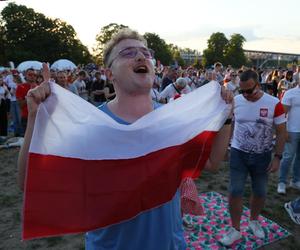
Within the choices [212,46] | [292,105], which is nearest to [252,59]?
[212,46]

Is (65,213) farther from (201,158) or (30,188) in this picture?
(201,158)

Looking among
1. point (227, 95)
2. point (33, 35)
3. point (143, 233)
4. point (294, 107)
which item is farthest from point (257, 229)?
point (33, 35)

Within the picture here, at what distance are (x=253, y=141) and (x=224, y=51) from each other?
82.5m

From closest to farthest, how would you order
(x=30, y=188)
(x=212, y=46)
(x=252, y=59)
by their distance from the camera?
1. (x=30, y=188)
2. (x=212, y=46)
3. (x=252, y=59)

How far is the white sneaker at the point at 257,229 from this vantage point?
14.0ft

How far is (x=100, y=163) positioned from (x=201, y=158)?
2.09 ft

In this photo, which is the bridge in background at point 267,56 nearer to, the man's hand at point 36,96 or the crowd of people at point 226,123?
the crowd of people at point 226,123

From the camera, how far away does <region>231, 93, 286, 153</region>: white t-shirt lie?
156 inches

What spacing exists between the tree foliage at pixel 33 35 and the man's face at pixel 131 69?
2149 inches

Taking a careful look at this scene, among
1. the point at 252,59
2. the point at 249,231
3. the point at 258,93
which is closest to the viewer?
the point at 258,93

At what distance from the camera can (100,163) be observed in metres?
1.76

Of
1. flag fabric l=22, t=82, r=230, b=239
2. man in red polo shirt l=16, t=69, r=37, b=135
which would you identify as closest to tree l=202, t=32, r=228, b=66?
man in red polo shirt l=16, t=69, r=37, b=135

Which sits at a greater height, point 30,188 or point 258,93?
point 258,93

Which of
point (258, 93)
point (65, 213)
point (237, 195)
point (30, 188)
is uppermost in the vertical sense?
point (258, 93)
